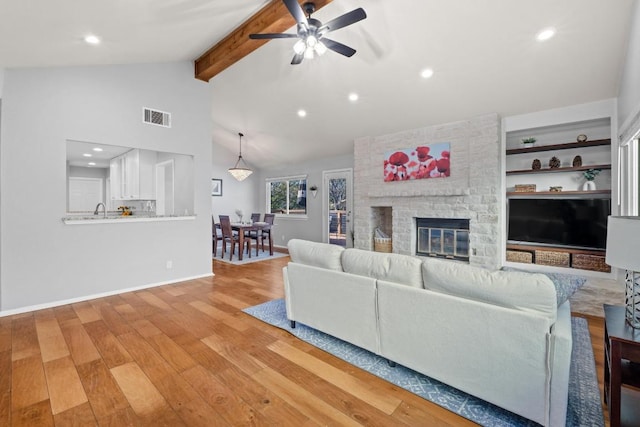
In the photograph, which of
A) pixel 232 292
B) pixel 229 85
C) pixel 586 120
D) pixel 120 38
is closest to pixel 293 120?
pixel 229 85

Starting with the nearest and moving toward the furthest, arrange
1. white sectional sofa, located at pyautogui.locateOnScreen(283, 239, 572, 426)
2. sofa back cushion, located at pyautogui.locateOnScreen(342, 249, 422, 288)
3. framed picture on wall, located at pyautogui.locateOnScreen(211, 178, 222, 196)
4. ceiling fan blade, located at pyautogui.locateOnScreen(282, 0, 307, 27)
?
white sectional sofa, located at pyautogui.locateOnScreen(283, 239, 572, 426), sofa back cushion, located at pyautogui.locateOnScreen(342, 249, 422, 288), ceiling fan blade, located at pyautogui.locateOnScreen(282, 0, 307, 27), framed picture on wall, located at pyautogui.locateOnScreen(211, 178, 222, 196)

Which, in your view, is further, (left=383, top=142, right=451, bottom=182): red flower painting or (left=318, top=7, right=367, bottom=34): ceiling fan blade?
(left=383, top=142, right=451, bottom=182): red flower painting

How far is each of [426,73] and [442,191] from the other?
197 cm

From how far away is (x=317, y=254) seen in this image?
8.19 ft

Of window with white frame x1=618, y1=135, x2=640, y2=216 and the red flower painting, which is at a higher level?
the red flower painting

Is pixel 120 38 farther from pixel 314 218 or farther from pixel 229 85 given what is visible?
pixel 314 218

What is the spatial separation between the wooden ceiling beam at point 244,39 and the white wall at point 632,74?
280 cm

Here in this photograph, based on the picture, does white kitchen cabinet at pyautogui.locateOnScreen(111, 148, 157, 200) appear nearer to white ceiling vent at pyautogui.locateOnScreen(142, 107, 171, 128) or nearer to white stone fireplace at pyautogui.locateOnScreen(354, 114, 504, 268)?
white ceiling vent at pyautogui.locateOnScreen(142, 107, 171, 128)

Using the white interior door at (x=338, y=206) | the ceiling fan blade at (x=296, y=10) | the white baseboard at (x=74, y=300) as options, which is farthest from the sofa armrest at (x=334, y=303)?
the white interior door at (x=338, y=206)

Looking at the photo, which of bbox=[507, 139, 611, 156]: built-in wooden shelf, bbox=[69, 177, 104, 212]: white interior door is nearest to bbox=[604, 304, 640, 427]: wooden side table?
bbox=[507, 139, 611, 156]: built-in wooden shelf

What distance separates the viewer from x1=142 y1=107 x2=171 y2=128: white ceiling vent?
406 cm

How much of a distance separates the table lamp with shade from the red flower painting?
392 cm

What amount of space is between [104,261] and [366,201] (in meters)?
4.53

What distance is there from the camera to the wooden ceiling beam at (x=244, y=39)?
312 centimetres
